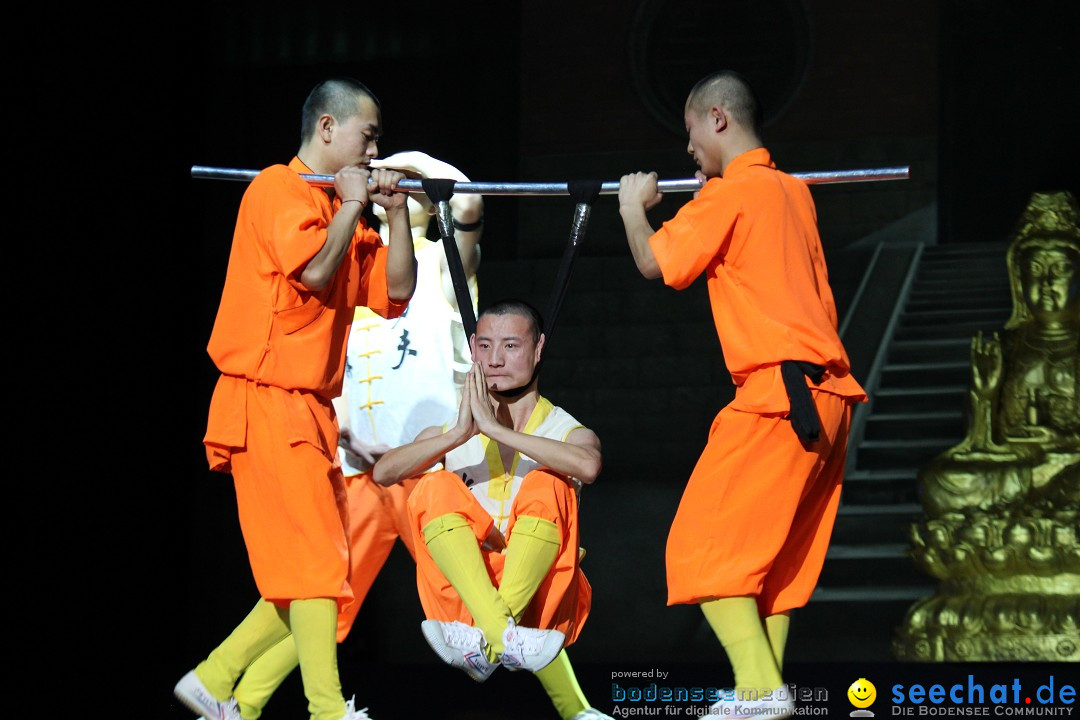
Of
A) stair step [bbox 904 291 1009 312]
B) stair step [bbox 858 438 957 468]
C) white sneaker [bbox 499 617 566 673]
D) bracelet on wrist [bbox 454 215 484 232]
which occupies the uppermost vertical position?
bracelet on wrist [bbox 454 215 484 232]

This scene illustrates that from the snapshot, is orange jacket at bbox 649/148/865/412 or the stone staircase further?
the stone staircase

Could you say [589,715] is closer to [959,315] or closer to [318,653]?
[318,653]

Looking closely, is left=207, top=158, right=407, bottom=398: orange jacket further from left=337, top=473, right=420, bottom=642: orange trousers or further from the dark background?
the dark background

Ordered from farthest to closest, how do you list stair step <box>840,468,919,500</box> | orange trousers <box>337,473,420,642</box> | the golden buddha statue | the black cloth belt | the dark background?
stair step <box>840,468,919,500</box> < the dark background < the golden buddha statue < orange trousers <box>337,473,420,642</box> < the black cloth belt

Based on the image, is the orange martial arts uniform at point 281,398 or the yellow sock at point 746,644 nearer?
the yellow sock at point 746,644

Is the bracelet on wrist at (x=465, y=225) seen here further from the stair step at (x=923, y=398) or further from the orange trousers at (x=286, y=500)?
the stair step at (x=923, y=398)

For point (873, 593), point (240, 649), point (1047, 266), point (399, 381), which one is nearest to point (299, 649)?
point (240, 649)

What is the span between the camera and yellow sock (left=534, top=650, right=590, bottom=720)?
386 cm

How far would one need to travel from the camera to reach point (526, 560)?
3.67 meters

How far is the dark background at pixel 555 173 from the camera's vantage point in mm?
4867

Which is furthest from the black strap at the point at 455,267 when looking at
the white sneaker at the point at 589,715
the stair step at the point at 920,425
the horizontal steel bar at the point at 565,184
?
the stair step at the point at 920,425

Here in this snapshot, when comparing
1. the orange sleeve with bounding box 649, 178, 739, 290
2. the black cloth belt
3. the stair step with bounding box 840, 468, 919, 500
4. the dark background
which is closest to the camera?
the black cloth belt

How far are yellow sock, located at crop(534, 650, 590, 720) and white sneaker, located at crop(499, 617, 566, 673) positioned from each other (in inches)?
9.1

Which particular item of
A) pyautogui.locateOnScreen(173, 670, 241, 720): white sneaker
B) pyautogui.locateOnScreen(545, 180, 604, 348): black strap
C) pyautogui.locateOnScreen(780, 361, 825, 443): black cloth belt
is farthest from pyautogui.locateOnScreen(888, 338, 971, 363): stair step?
pyautogui.locateOnScreen(173, 670, 241, 720): white sneaker
